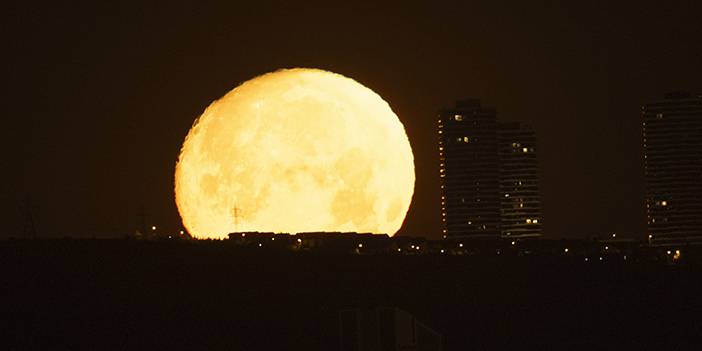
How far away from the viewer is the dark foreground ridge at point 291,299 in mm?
57812

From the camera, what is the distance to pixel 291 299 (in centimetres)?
6806

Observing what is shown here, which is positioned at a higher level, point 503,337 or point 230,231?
point 230,231

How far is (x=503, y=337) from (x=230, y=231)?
41049 mm

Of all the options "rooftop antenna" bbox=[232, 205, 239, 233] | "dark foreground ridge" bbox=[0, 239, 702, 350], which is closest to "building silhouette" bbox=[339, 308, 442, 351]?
"dark foreground ridge" bbox=[0, 239, 702, 350]

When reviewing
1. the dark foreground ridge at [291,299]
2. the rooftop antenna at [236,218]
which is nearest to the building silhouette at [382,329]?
the dark foreground ridge at [291,299]

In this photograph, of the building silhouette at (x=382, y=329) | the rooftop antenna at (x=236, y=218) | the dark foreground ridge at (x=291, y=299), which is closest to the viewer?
the building silhouette at (x=382, y=329)

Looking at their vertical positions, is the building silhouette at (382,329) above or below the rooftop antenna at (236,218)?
below

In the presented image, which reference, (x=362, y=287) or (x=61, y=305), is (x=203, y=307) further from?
(x=362, y=287)

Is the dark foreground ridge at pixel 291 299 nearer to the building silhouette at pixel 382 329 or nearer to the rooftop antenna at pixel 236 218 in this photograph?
the building silhouette at pixel 382 329

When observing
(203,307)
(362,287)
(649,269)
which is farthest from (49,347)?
(649,269)

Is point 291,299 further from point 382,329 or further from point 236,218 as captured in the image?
point 382,329

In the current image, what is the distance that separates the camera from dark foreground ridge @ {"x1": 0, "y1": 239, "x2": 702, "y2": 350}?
5781 centimetres

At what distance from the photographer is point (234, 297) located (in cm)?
6650

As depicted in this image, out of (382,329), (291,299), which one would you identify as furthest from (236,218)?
(382,329)
